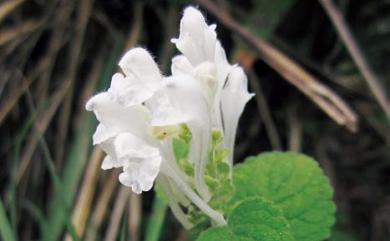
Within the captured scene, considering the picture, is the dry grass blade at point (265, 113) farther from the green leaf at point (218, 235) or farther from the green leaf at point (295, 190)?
the green leaf at point (218, 235)

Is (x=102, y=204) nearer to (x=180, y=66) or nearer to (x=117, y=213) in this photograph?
(x=117, y=213)

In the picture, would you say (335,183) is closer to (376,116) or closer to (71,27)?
(376,116)

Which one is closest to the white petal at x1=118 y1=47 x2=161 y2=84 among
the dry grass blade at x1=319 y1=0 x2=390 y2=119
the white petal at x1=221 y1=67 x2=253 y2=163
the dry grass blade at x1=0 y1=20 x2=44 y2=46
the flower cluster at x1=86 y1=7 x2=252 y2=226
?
the flower cluster at x1=86 y1=7 x2=252 y2=226

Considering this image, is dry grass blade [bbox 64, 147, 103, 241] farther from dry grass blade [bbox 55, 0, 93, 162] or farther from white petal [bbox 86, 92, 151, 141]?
white petal [bbox 86, 92, 151, 141]

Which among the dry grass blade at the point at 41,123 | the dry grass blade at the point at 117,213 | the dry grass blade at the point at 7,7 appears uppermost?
the dry grass blade at the point at 7,7

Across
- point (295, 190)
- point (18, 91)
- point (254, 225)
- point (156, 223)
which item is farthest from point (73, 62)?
point (254, 225)

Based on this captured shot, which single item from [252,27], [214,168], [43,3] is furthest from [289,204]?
[43,3]

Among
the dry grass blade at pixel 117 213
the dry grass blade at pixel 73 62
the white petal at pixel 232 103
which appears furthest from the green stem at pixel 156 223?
the white petal at pixel 232 103
